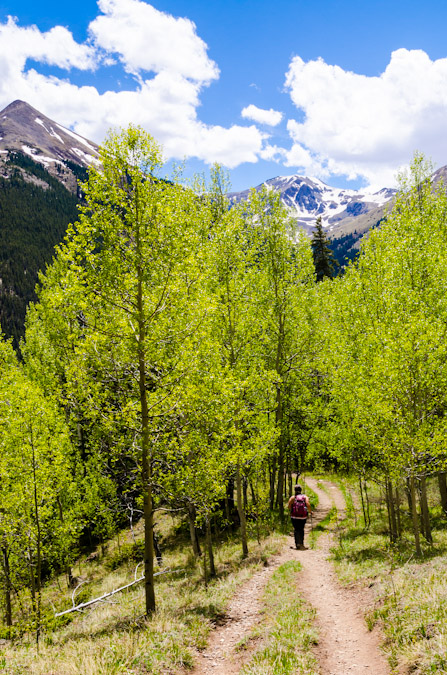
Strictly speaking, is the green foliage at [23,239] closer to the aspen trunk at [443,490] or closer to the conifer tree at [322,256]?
the conifer tree at [322,256]

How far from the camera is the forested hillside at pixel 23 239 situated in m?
143

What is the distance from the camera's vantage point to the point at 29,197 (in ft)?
628

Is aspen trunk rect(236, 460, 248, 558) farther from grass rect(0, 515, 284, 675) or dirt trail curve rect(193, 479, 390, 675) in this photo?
dirt trail curve rect(193, 479, 390, 675)

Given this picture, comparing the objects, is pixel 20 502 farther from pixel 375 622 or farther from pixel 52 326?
pixel 52 326

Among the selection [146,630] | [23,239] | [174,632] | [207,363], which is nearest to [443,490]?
[207,363]

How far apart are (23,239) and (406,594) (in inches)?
7457

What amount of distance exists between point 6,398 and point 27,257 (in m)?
165

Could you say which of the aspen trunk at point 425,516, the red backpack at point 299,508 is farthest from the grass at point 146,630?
the aspen trunk at point 425,516

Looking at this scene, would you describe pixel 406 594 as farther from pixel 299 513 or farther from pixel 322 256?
pixel 322 256

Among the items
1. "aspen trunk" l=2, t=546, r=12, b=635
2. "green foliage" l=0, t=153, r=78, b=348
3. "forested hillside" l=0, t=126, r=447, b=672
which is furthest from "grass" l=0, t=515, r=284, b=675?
"green foliage" l=0, t=153, r=78, b=348

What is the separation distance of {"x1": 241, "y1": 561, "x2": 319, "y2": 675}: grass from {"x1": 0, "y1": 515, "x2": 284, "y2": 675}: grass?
4.34 ft

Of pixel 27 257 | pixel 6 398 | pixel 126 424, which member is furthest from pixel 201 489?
pixel 27 257

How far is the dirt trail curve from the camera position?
713 cm

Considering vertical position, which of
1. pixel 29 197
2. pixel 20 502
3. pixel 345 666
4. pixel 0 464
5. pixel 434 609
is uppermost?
pixel 29 197
